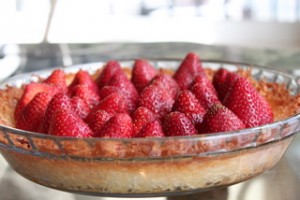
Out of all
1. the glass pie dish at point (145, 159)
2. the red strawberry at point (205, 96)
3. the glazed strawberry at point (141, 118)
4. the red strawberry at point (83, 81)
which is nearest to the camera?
the glass pie dish at point (145, 159)

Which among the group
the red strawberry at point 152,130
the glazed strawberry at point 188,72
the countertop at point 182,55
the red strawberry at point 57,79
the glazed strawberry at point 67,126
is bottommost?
the countertop at point 182,55

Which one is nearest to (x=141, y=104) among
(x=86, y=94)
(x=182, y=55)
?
(x=86, y=94)

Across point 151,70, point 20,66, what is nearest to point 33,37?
point 20,66

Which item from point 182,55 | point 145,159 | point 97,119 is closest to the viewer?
point 145,159

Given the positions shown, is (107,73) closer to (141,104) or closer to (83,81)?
(83,81)

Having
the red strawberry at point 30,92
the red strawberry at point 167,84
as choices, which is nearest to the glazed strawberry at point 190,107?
the red strawberry at point 167,84

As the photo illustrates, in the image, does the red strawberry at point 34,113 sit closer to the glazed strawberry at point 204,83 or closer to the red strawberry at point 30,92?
the red strawberry at point 30,92

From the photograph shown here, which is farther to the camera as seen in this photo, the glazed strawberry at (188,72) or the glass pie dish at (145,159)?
the glazed strawberry at (188,72)
